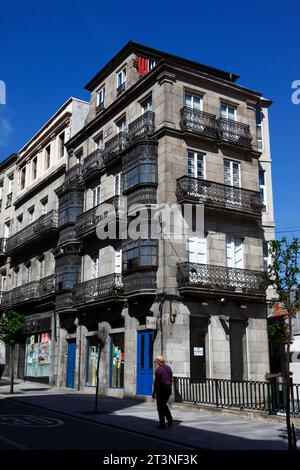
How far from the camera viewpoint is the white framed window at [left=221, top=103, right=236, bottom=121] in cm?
2506

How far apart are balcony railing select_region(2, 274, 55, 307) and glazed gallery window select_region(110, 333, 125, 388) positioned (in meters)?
6.06

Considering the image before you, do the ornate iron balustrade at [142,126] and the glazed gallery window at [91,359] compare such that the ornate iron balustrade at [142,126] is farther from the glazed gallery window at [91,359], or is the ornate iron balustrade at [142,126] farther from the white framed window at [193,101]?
the glazed gallery window at [91,359]

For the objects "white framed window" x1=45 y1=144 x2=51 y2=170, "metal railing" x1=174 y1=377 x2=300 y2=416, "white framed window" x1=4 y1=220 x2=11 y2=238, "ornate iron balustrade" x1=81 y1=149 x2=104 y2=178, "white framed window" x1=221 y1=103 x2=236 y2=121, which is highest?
"white framed window" x1=45 y1=144 x2=51 y2=170

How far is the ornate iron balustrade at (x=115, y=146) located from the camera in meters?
24.6

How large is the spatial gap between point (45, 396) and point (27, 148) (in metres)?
20.0

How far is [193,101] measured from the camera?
24.1m

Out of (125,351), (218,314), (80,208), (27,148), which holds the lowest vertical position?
(125,351)

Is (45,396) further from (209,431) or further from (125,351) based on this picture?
(209,431)

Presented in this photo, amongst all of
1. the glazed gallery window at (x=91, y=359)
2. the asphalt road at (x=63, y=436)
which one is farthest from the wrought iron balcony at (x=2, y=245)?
the asphalt road at (x=63, y=436)

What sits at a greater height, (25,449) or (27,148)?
(27,148)

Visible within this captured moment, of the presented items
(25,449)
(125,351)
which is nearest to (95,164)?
(125,351)

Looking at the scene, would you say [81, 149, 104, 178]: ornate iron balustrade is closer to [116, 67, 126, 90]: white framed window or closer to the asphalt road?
[116, 67, 126, 90]: white framed window

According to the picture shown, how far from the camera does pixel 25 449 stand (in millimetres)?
9156

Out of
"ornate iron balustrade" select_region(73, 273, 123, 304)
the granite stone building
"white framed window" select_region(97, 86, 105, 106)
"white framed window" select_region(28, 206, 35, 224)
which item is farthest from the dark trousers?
"white framed window" select_region(28, 206, 35, 224)
